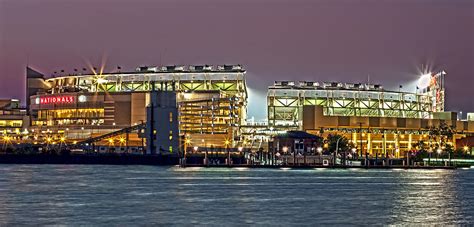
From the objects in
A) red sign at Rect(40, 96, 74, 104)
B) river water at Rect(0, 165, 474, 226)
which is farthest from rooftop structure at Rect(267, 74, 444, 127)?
river water at Rect(0, 165, 474, 226)

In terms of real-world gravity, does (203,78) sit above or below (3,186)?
above

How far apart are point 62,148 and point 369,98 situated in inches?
2507

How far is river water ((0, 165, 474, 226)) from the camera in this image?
49.0 metres

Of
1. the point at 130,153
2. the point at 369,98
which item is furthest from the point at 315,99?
the point at 130,153

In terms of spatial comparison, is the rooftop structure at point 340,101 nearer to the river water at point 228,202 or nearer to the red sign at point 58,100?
the red sign at point 58,100

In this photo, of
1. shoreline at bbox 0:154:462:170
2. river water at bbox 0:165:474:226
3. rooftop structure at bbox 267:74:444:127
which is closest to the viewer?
river water at bbox 0:165:474:226

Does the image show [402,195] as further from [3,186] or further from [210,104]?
[210,104]

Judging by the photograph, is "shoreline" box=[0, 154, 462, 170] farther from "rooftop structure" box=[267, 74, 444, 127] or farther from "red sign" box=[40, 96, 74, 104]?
"rooftop structure" box=[267, 74, 444, 127]

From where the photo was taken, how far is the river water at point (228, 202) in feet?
161

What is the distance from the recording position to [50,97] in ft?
586

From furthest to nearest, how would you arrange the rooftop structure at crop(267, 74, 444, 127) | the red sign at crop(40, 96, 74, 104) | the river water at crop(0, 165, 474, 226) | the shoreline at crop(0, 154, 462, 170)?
the rooftop structure at crop(267, 74, 444, 127) < the red sign at crop(40, 96, 74, 104) < the shoreline at crop(0, 154, 462, 170) < the river water at crop(0, 165, 474, 226)

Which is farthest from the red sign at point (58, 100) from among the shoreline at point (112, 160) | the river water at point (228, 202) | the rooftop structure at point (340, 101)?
the river water at point (228, 202)

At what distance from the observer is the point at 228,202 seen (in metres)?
60.2

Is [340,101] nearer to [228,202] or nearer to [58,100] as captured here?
[58,100]
